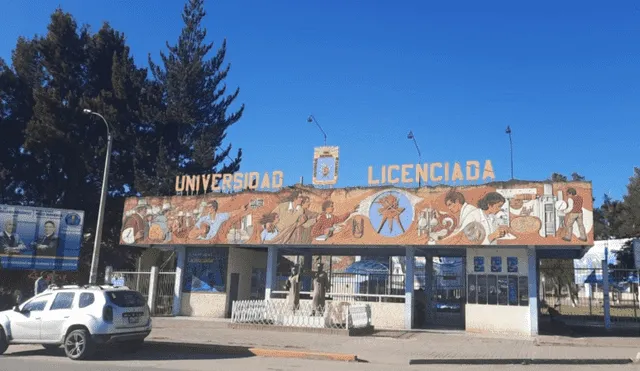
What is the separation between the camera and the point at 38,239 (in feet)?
96.7

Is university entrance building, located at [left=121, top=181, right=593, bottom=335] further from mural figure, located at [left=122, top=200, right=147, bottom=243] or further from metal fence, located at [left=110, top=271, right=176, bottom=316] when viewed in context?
metal fence, located at [left=110, top=271, right=176, bottom=316]

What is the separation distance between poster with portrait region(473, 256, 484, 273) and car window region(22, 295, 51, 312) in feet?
52.1

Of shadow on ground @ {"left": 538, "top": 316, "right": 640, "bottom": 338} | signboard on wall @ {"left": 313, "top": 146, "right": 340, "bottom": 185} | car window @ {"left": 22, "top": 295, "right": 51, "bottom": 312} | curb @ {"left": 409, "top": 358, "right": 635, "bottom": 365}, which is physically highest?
signboard on wall @ {"left": 313, "top": 146, "right": 340, "bottom": 185}

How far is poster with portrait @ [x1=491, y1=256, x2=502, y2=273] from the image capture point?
2238cm

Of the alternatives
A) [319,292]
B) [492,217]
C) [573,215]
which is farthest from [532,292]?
[319,292]

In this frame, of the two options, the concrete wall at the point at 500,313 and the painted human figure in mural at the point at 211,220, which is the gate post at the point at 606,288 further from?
the painted human figure in mural at the point at 211,220

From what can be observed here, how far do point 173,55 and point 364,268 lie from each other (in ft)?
76.9

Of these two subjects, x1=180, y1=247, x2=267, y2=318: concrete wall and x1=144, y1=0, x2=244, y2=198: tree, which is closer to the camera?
x1=180, y1=247, x2=267, y2=318: concrete wall

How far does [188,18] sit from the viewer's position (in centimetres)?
4403

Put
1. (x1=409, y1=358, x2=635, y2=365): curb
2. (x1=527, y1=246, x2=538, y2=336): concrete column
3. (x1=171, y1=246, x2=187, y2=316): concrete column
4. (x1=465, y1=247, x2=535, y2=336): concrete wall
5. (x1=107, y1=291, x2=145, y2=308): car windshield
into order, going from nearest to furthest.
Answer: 1. (x1=409, y1=358, x2=635, y2=365): curb
2. (x1=107, y1=291, x2=145, y2=308): car windshield
3. (x1=527, y1=246, x2=538, y2=336): concrete column
4. (x1=465, y1=247, x2=535, y2=336): concrete wall
5. (x1=171, y1=246, x2=187, y2=316): concrete column

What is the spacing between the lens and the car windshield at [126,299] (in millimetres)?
13484

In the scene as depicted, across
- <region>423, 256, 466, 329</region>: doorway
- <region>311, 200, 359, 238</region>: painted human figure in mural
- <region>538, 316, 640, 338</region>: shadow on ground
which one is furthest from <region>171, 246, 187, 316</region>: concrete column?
<region>538, 316, 640, 338</region>: shadow on ground

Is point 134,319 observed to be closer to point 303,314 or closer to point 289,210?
point 303,314

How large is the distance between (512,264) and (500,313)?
79.2 inches
